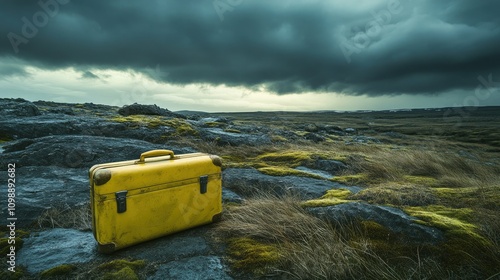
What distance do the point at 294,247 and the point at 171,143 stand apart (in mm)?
8191

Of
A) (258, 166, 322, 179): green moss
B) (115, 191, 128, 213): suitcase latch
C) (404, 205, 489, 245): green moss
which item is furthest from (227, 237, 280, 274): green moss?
(258, 166, 322, 179): green moss

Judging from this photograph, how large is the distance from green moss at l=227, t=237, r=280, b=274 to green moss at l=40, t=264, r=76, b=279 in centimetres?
163

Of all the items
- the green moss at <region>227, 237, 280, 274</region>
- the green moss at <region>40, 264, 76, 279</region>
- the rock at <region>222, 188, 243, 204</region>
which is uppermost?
the green moss at <region>227, 237, 280, 274</region>

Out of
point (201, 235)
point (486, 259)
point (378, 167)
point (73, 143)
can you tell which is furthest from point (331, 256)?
point (73, 143)

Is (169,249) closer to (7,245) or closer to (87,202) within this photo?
(7,245)

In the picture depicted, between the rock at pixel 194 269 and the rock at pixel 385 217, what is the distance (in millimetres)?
1469

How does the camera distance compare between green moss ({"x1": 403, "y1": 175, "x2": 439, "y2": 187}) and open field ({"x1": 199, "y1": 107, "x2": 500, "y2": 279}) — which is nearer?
open field ({"x1": 199, "y1": 107, "x2": 500, "y2": 279})

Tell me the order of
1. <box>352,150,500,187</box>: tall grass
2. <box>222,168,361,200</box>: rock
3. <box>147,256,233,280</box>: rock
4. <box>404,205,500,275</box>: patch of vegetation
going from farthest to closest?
<box>352,150,500,187</box>: tall grass
<box>222,168,361,200</box>: rock
<box>147,256,233,280</box>: rock
<box>404,205,500,275</box>: patch of vegetation

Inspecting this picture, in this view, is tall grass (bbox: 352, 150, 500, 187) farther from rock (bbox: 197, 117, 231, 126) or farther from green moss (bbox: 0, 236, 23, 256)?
rock (bbox: 197, 117, 231, 126)

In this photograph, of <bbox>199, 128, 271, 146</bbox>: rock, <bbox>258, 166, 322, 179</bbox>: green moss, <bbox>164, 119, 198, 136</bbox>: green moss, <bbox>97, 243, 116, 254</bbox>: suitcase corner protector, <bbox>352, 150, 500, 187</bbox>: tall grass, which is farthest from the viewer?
<bbox>164, 119, 198, 136</bbox>: green moss

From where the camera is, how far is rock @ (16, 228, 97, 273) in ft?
9.90

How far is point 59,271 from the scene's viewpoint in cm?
281

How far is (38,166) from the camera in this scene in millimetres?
6457

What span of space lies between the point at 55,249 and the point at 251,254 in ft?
7.78
